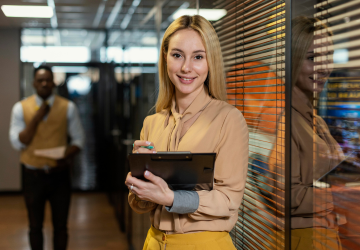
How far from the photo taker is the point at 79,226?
15.8ft

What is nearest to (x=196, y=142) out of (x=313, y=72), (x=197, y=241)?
(x=197, y=241)

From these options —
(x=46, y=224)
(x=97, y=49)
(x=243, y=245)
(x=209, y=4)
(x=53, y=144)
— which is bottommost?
(x=46, y=224)

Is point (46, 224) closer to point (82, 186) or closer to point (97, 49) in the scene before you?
point (82, 186)

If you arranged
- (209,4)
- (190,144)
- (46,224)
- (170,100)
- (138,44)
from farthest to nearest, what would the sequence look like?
(46,224), (138,44), (209,4), (170,100), (190,144)

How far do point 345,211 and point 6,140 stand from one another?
268 inches

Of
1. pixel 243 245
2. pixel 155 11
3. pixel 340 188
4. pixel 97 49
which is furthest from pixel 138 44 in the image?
pixel 97 49

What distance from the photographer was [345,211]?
3.05 feet

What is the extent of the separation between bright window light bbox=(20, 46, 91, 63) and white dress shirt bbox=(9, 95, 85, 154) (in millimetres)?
3365

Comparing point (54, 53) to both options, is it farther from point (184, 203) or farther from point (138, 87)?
point (184, 203)

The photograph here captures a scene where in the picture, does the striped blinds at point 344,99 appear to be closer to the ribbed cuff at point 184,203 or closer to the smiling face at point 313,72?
the smiling face at point 313,72

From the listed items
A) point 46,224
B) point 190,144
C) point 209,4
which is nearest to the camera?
point 190,144

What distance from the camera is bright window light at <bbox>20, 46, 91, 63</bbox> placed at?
6785mm

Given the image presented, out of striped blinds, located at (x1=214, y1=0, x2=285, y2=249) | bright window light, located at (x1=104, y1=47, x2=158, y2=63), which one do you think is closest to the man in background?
bright window light, located at (x1=104, y1=47, x2=158, y2=63)

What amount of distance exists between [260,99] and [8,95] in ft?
20.9
